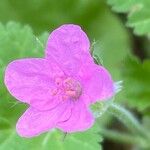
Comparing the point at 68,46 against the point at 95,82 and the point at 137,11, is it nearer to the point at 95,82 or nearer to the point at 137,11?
the point at 95,82

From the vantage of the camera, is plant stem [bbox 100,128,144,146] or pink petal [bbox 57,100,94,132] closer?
pink petal [bbox 57,100,94,132]

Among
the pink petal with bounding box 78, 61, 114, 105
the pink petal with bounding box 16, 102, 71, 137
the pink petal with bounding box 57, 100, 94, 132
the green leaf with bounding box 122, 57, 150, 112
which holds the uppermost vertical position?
the pink petal with bounding box 78, 61, 114, 105

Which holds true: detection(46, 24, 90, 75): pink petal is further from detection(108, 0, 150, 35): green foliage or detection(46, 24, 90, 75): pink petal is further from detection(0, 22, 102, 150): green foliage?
detection(108, 0, 150, 35): green foliage

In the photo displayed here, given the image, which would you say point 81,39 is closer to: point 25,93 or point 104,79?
point 104,79

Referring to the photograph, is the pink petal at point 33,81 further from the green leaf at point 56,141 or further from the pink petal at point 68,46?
the green leaf at point 56,141

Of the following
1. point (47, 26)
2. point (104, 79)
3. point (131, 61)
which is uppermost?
point (104, 79)

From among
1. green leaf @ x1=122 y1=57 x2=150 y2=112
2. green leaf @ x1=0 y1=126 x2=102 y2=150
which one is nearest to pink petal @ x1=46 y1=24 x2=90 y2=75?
green leaf @ x1=0 y1=126 x2=102 y2=150

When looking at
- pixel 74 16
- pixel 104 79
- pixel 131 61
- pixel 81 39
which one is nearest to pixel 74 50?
pixel 81 39
